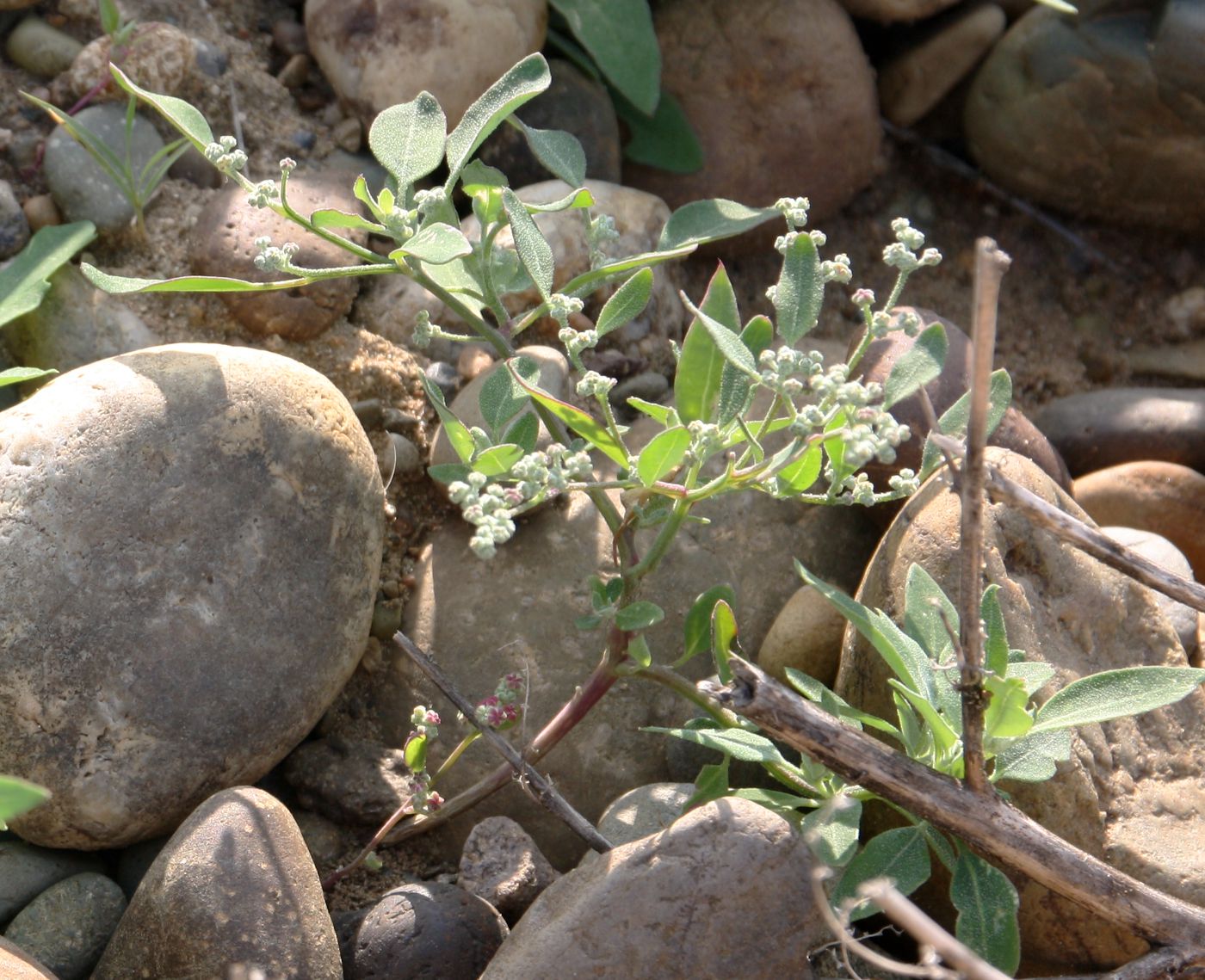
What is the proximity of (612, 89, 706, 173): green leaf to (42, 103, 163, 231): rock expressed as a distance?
1.17 meters

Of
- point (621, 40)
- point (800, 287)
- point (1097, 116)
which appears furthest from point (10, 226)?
point (1097, 116)

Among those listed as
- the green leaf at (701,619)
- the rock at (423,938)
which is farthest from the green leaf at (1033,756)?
the rock at (423,938)

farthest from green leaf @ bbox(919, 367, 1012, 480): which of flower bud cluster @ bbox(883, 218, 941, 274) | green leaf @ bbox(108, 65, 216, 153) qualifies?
green leaf @ bbox(108, 65, 216, 153)

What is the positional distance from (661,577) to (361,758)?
0.68 metres

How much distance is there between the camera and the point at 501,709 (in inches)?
78.4

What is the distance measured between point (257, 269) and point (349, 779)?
1.01 m

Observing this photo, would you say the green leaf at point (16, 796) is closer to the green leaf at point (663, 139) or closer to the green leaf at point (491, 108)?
the green leaf at point (491, 108)

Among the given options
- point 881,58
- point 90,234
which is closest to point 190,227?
point 90,234

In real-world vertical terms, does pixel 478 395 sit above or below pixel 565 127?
below

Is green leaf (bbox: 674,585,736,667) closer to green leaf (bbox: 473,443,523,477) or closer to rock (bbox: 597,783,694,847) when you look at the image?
rock (bbox: 597,783,694,847)

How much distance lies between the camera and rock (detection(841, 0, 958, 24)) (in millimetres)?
3326

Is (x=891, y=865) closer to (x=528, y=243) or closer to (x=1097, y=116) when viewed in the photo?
(x=528, y=243)

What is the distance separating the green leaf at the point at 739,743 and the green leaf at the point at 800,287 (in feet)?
2.04

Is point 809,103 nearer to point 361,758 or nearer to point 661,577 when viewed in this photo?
point 661,577
